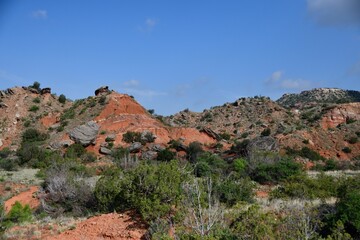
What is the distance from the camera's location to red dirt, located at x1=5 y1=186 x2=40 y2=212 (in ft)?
73.9

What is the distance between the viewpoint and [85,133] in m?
39.9

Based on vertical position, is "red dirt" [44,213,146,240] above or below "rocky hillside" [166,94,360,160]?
below

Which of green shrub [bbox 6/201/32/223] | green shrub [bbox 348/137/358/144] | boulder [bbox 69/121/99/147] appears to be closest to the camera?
green shrub [bbox 6/201/32/223]

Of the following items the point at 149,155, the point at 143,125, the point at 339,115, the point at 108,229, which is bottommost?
the point at 108,229

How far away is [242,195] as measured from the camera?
59.2ft

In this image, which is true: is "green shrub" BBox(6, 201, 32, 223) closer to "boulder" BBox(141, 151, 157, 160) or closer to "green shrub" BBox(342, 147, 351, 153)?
"boulder" BBox(141, 151, 157, 160)

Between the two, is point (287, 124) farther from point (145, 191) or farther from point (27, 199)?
point (145, 191)

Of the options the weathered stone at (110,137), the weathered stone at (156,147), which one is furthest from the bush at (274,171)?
the weathered stone at (110,137)

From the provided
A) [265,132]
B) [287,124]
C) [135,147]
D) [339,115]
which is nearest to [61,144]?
[135,147]

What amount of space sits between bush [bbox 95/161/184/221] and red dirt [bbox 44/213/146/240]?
0.53m

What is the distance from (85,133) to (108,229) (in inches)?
1068

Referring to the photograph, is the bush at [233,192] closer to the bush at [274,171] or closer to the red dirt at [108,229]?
the red dirt at [108,229]

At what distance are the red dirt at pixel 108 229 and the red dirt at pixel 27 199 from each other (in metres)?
8.80

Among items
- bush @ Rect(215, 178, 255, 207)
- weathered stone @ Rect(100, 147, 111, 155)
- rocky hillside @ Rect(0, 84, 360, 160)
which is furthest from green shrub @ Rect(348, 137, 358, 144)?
→ bush @ Rect(215, 178, 255, 207)
